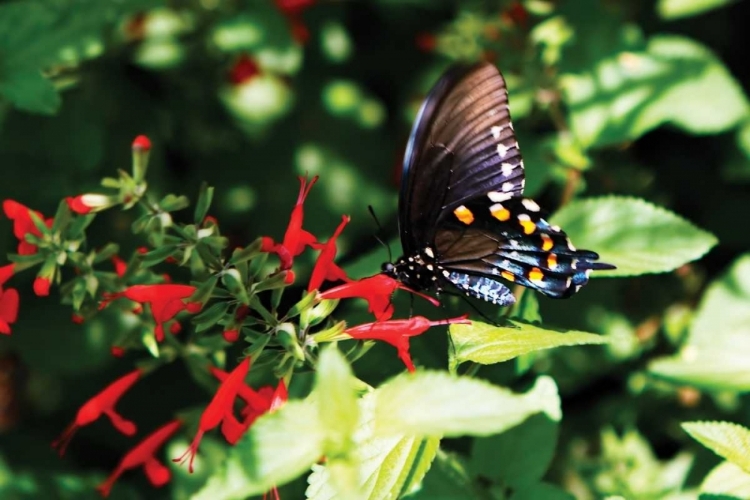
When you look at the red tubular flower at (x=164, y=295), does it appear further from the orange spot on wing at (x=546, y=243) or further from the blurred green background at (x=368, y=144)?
the orange spot on wing at (x=546, y=243)

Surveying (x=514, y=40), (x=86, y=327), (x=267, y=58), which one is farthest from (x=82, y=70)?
(x=514, y=40)

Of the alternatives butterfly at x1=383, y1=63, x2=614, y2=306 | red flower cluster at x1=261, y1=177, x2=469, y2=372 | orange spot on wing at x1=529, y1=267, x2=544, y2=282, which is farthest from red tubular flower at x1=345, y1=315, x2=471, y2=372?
orange spot on wing at x1=529, y1=267, x2=544, y2=282

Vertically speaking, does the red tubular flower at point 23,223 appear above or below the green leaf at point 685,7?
below

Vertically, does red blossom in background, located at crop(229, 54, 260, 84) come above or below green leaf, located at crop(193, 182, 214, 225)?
below

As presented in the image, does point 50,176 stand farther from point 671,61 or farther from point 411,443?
point 671,61

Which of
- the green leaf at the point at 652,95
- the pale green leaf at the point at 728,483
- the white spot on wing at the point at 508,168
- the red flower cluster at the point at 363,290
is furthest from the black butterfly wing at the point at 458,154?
the pale green leaf at the point at 728,483

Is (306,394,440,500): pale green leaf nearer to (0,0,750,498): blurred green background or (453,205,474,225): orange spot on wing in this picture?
(0,0,750,498): blurred green background

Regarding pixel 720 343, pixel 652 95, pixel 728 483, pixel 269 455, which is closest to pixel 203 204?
pixel 269 455

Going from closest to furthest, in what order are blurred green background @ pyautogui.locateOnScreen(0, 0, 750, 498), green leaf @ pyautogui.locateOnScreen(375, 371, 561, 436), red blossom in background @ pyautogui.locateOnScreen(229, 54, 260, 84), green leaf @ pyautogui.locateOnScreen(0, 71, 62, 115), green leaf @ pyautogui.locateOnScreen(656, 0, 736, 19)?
green leaf @ pyautogui.locateOnScreen(375, 371, 561, 436) → green leaf @ pyautogui.locateOnScreen(0, 71, 62, 115) → blurred green background @ pyautogui.locateOnScreen(0, 0, 750, 498) → green leaf @ pyautogui.locateOnScreen(656, 0, 736, 19) → red blossom in background @ pyautogui.locateOnScreen(229, 54, 260, 84)
